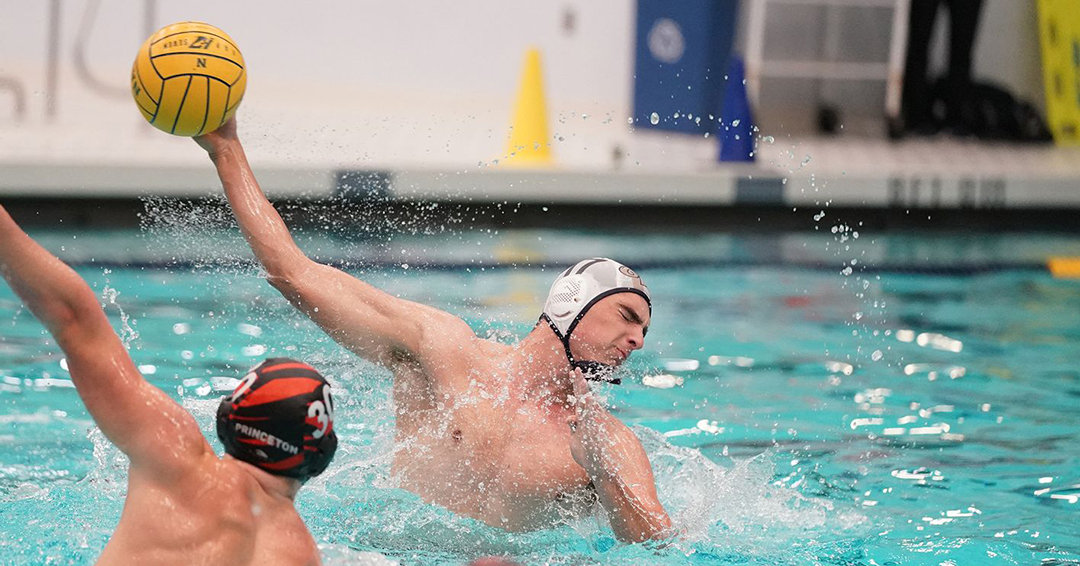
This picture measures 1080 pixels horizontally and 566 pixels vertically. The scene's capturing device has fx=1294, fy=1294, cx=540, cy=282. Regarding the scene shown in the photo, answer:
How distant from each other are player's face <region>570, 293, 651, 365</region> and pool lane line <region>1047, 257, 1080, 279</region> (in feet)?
14.7

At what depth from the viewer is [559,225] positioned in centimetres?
727

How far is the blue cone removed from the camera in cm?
741

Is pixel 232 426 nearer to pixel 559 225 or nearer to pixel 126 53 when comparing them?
pixel 559 225

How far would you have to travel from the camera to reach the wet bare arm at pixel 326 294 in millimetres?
2992

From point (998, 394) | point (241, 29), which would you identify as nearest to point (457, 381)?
point (998, 394)

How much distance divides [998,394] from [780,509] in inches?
64.2

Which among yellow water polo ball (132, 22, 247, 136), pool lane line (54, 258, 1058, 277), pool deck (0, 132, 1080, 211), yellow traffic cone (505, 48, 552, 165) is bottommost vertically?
pool lane line (54, 258, 1058, 277)

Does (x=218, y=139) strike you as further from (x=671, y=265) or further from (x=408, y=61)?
(x=408, y=61)

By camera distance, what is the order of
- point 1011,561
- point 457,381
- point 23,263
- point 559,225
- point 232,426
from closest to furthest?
1. point 23,263
2. point 232,426
3. point 457,381
4. point 1011,561
5. point 559,225

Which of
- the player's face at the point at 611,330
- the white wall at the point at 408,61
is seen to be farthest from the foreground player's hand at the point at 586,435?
the white wall at the point at 408,61

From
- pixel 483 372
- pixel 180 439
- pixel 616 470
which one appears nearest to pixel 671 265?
pixel 483 372

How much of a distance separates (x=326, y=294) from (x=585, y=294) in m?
0.60

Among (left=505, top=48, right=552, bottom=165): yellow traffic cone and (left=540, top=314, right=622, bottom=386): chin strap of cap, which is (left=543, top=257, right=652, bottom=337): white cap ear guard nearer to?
(left=540, top=314, right=622, bottom=386): chin strap of cap

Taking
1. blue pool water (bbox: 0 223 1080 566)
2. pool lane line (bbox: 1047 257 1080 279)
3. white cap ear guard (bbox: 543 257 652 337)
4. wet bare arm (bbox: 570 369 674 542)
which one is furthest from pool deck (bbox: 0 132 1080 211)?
wet bare arm (bbox: 570 369 674 542)
